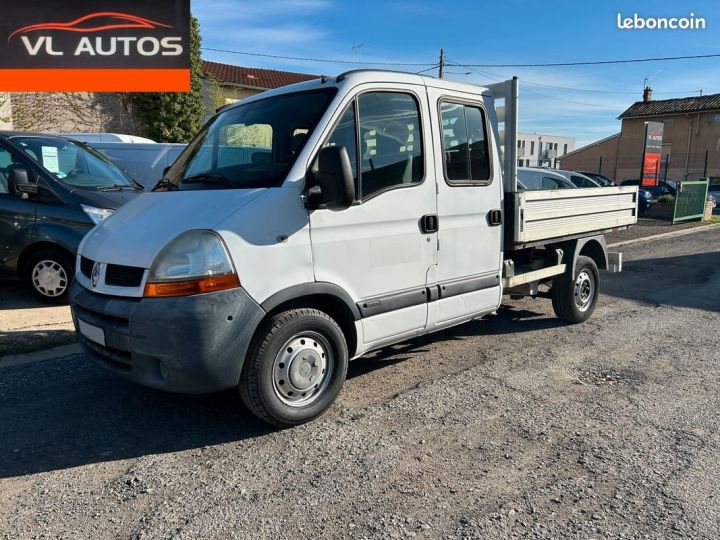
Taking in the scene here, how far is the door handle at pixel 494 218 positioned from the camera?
474 centimetres

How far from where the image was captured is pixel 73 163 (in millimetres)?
6930

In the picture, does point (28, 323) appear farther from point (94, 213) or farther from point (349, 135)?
point (349, 135)

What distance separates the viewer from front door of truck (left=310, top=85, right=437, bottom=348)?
3615 mm

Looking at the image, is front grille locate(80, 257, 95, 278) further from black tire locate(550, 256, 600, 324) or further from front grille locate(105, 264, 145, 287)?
black tire locate(550, 256, 600, 324)

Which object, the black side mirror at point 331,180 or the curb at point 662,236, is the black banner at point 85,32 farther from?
the black side mirror at point 331,180

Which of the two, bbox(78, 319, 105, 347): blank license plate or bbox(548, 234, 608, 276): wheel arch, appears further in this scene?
bbox(548, 234, 608, 276): wheel arch

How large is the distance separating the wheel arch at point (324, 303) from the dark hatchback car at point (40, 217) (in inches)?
144

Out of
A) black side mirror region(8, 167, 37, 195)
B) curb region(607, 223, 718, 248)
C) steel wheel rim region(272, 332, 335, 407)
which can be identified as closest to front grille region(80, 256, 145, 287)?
steel wheel rim region(272, 332, 335, 407)

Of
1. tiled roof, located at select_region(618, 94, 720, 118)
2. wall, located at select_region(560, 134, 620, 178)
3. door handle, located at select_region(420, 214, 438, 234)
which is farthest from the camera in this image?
wall, located at select_region(560, 134, 620, 178)

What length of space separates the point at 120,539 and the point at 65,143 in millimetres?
6078

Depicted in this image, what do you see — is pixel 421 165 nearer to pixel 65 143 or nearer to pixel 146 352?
pixel 146 352

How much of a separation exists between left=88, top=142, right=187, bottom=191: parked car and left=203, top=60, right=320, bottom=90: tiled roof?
17.8m

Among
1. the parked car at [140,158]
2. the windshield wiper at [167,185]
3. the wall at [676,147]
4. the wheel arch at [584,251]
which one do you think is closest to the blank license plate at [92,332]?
the windshield wiper at [167,185]

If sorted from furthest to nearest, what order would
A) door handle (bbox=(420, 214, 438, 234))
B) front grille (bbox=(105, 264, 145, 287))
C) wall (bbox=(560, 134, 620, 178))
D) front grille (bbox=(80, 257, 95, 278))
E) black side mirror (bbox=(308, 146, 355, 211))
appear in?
1. wall (bbox=(560, 134, 620, 178))
2. door handle (bbox=(420, 214, 438, 234))
3. front grille (bbox=(80, 257, 95, 278))
4. black side mirror (bbox=(308, 146, 355, 211))
5. front grille (bbox=(105, 264, 145, 287))
